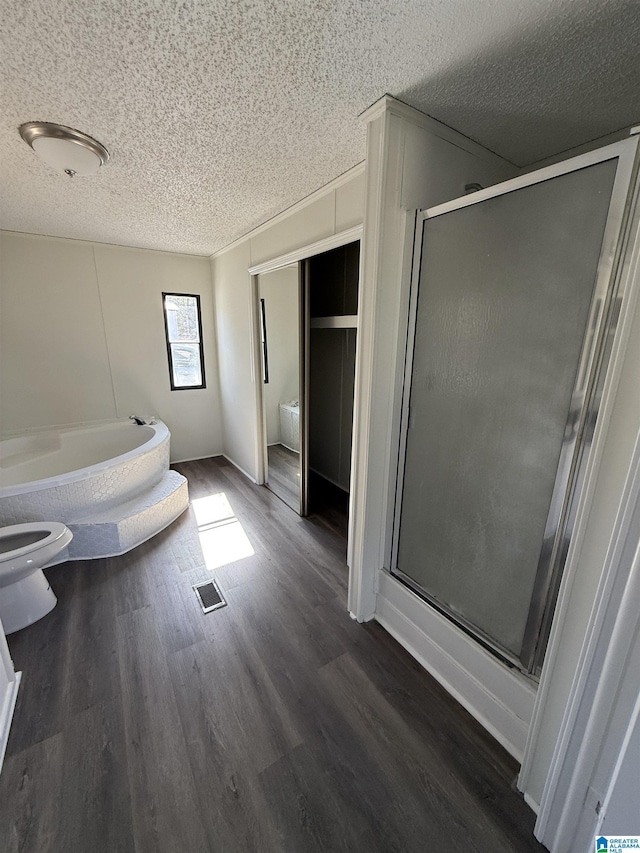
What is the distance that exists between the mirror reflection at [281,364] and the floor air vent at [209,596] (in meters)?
1.95

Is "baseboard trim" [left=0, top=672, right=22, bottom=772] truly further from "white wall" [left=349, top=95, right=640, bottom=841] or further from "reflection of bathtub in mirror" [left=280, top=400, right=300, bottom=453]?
"reflection of bathtub in mirror" [left=280, top=400, right=300, bottom=453]

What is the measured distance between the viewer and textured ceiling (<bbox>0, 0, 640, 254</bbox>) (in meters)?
0.91

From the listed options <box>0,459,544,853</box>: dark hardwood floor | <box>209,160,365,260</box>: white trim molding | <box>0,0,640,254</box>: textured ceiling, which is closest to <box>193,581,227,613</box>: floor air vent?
<box>0,459,544,853</box>: dark hardwood floor

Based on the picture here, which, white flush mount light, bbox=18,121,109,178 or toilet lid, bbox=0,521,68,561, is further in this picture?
toilet lid, bbox=0,521,68,561

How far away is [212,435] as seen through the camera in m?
4.44

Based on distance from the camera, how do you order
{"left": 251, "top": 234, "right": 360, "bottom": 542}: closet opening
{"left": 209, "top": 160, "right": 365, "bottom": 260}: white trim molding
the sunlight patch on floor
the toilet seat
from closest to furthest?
1. the toilet seat
2. {"left": 209, "top": 160, "right": 365, "bottom": 260}: white trim molding
3. the sunlight patch on floor
4. {"left": 251, "top": 234, "right": 360, "bottom": 542}: closet opening

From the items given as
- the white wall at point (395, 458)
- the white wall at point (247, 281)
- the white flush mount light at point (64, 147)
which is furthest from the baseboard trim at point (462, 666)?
the white flush mount light at point (64, 147)

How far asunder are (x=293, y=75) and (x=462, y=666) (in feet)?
8.01

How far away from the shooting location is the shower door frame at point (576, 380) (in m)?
0.90

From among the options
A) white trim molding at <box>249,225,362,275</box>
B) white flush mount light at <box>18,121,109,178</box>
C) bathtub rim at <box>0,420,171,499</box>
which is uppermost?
white flush mount light at <box>18,121,109,178</box>

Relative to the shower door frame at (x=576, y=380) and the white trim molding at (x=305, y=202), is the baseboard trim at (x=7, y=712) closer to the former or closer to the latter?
the shower door frame at (x=576, y=380)

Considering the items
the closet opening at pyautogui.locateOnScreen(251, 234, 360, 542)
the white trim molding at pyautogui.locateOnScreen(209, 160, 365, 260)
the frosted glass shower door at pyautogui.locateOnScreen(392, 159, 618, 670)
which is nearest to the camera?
the frosted glass shower door at pyautogui.locateOnScreen(392, 159, 618, 670)

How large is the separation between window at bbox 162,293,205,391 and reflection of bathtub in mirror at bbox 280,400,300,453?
1.16 metres

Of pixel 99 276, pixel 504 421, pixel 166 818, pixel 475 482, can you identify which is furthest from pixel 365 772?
pixel 99 276
